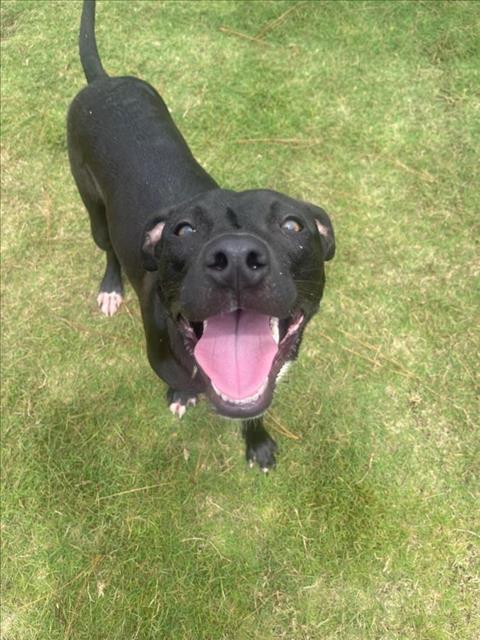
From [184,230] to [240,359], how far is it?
63 cm

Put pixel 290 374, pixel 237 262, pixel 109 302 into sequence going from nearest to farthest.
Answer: pixel 237 262 → pixel 290 374 → pixel 109 302

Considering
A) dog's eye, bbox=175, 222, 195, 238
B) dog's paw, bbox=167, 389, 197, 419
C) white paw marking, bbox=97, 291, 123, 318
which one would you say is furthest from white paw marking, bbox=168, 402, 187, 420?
dog's eye, bbox=175, 222, 195, 238

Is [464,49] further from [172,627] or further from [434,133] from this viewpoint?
[172,627]

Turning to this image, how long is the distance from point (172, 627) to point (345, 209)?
128 inches

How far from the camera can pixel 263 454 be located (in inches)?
147

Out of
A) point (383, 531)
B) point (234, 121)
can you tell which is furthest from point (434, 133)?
point (383, 531)

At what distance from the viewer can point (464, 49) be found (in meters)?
5.21

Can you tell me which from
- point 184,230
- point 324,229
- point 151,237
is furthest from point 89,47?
point 324,229

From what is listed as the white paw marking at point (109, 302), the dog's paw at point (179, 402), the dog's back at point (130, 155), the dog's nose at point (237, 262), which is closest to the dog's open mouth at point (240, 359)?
the dog's nose at point (237, 262)

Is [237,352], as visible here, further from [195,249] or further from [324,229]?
Answer: [324,229]

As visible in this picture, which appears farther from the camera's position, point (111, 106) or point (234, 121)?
point (234, 121)

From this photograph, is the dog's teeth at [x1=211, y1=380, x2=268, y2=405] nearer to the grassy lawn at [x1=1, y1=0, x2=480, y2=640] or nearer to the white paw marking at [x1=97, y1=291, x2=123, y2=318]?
the grassy lawn at [x1=1, y1=0, x2=480, y2=640]

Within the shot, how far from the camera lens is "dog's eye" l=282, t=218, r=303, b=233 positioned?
2.52 meters

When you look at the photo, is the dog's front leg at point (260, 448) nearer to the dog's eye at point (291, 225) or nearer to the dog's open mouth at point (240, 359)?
the dog's open mouth at point (240, 359)
